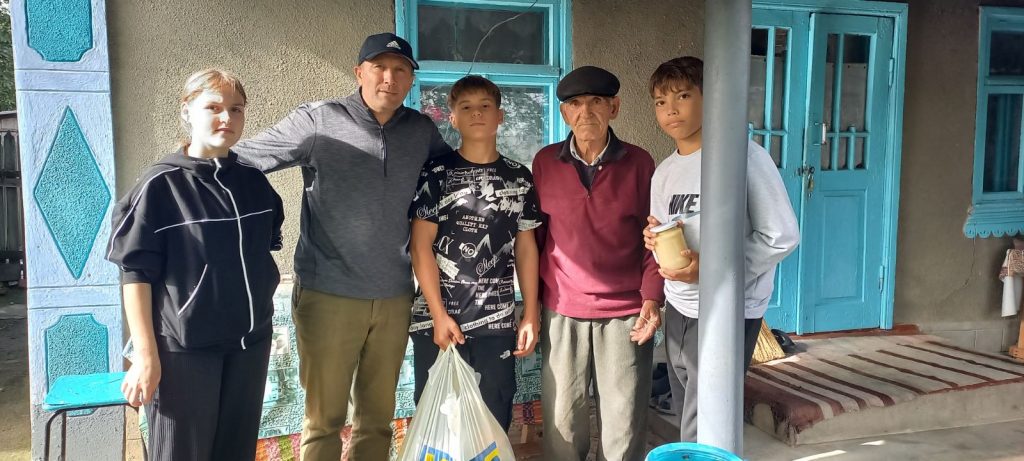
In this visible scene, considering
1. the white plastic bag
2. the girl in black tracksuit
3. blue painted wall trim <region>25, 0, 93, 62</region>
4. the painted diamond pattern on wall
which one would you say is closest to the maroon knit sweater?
the white plastic bag

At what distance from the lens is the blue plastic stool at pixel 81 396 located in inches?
91.4

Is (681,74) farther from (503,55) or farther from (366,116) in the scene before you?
(503,55)

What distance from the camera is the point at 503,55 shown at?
4.17 meters

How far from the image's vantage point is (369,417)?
2734 millimetres

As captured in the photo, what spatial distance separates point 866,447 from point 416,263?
2.50m

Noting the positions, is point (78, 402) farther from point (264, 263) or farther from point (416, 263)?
point (416, 263)

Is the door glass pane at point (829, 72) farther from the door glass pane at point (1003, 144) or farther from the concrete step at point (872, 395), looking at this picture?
the concrete step at point (872, 395)

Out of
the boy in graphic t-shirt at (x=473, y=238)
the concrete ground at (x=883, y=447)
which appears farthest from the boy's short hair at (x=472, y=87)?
the concrete ground at (x=883, y=447)

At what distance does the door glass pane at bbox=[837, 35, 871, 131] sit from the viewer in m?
4.85

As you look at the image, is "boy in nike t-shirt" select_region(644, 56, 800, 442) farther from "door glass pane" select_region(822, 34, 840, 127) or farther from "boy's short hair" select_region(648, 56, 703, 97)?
"door glass pane" select_region(822, 34, 840, 127)

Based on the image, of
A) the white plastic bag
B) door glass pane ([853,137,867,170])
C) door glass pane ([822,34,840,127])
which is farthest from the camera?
door glass pane ([853,137,867,170])

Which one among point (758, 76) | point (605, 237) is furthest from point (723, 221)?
point (758, 76)

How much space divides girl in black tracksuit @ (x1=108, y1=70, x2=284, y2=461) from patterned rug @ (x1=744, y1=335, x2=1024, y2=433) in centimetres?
268

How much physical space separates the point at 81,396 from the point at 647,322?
1.95 meters
